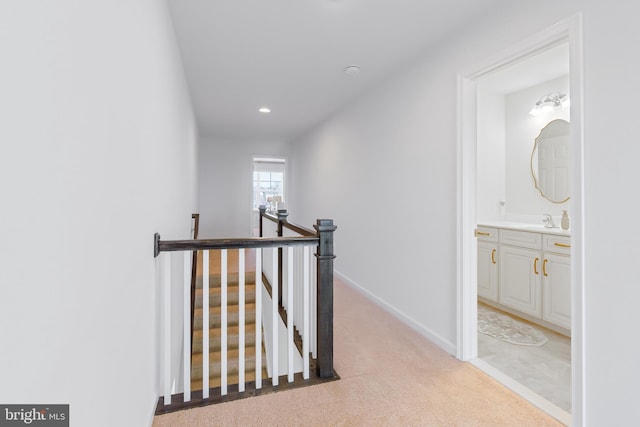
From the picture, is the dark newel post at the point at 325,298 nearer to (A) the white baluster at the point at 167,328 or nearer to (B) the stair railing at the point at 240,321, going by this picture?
(B) the stair railing at the point at 240,321

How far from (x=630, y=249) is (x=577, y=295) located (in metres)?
0.32

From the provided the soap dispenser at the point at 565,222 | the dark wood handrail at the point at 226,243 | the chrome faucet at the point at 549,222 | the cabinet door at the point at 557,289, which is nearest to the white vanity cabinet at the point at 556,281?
the cabinet door at the point at 557,289

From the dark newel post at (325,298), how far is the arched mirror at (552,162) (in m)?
2.93

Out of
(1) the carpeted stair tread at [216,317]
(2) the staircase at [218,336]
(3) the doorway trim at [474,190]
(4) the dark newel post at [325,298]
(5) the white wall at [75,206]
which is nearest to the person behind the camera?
(5) the white wall at [75,206]

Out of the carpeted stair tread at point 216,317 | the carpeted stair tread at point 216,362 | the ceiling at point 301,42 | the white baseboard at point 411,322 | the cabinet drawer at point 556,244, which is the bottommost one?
the carpeted stair tread at point 216,362

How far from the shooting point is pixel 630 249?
134 cm

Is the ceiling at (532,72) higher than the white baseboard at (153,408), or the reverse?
the ceiling at (532,72)

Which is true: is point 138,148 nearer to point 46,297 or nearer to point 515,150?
point 46,297

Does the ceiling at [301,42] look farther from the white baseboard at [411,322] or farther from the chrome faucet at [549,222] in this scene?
the white baseboard at [411,322]

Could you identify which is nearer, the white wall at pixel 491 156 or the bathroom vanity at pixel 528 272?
the bathroom vanity at pixel 528 272

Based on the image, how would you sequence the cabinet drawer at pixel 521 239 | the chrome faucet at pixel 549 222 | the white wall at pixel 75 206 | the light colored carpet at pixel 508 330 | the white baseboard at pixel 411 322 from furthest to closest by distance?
the chrome faucet at pixel 549 222 → the cabinet drawer at pixel 521 239 → the light colored carpet at pixel 508 330 → the white baseboard at pixel 411 322 → the white wall at pixel 75 206

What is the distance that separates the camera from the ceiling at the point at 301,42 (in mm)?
2049

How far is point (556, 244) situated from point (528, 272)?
0.40 m

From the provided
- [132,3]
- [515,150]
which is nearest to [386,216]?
[515,150]
